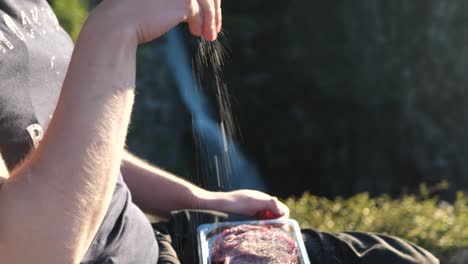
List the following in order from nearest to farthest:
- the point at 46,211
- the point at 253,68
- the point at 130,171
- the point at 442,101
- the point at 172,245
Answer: the point at 46,211 < the point at 172,245 < the point at 130,171 < the point at 442,101 < the point at 253,68

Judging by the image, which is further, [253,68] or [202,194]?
[253,68]

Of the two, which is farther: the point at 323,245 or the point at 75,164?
the point at 323,245

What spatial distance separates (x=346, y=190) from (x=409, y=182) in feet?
1.85

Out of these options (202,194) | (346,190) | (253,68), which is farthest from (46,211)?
(253,68)

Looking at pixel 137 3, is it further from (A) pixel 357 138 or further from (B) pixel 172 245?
(A) pixel 357 138

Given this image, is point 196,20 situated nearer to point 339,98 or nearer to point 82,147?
point 82,147

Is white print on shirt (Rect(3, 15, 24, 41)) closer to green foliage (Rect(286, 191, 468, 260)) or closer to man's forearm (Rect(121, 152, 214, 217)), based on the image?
man's forearm (Rect(121, 152, 214, 217))

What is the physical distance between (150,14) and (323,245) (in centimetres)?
87

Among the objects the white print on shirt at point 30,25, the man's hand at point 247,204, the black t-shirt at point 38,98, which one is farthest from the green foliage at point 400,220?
the white print on shirt at point 30,25

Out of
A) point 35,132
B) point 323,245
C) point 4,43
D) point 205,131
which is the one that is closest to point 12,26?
point 4,43

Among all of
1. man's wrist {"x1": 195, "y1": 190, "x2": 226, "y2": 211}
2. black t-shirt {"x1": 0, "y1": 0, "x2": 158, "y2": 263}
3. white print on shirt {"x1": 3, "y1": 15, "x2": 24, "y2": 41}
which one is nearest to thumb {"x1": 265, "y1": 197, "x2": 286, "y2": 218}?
man's wrist {"x1": 195, "y1": 190, "x2": 226, "y2": 211}

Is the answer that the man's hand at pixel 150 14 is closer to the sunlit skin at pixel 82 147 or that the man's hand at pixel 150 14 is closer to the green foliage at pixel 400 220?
the sunlit skin at pixel 82 147

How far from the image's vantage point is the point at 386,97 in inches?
268

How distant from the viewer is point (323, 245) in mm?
1979
